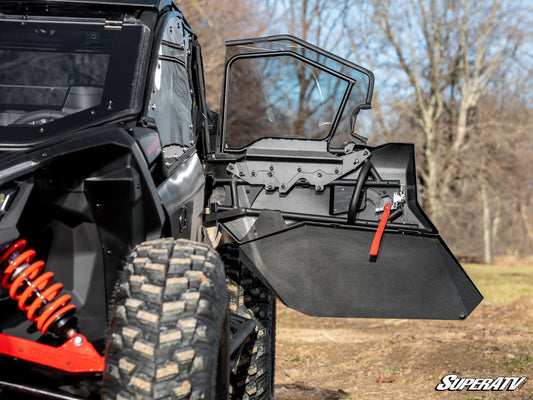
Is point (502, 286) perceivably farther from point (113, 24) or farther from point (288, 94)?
point (113, 24)

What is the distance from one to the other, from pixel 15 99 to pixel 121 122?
70cm

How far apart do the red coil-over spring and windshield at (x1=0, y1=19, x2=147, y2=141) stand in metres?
0.83

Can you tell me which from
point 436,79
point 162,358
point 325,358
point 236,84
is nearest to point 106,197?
point 162,358

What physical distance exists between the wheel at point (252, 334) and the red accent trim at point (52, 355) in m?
2.36

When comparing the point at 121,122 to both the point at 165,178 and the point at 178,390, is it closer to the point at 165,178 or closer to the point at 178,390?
the point at 165,178

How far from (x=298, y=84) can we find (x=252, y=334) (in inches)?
84.9

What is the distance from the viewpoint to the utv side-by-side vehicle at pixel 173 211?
309 centimetres

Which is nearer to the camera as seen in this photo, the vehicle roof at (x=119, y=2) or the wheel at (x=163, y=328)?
the wheel at (x=163, y=328)

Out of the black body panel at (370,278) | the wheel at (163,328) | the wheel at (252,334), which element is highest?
the wheel at (163,328)

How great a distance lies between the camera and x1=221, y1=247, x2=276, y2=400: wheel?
5.55 m

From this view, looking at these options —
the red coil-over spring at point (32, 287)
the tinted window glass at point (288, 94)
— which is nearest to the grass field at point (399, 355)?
the tinted window glass at point (288, 94)

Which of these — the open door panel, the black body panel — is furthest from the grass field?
the open door panel

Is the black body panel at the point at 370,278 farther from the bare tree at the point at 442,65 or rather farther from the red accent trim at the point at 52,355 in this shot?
the bare tree at the point at 442,65

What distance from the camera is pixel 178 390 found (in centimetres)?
291
